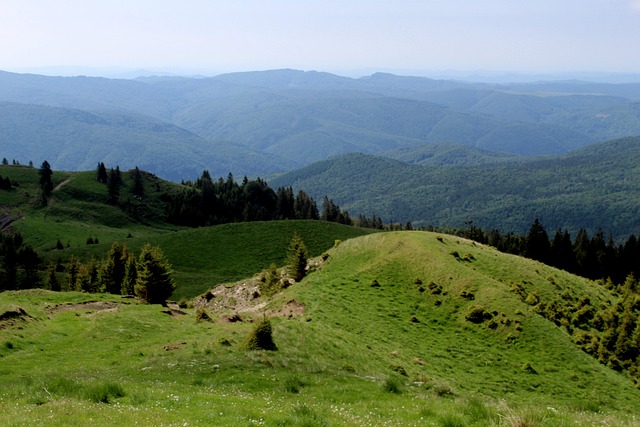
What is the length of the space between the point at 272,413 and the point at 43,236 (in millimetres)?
150618

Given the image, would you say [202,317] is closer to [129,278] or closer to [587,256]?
[129,278]

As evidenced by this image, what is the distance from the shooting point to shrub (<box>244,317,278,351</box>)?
28.1m

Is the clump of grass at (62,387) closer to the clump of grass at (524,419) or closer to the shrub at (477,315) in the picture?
the clump of grass at (524,419)

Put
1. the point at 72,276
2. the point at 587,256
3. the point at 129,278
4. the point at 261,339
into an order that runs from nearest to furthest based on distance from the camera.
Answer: the point at 261,339, the point at 129,278, the point at 72,276, the point at 587,256

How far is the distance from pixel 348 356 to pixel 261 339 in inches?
239

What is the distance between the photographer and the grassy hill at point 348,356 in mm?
15281

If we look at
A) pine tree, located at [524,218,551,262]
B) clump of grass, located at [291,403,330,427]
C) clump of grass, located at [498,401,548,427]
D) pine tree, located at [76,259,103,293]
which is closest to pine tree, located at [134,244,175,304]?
pine tree, located at [76,259,103,293]

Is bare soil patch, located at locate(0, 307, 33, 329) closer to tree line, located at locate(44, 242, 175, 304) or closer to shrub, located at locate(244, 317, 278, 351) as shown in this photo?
tree line, located at locate(44, 242, 175, 304)

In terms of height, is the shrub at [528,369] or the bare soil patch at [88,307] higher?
the bare soil patch at [88,307]

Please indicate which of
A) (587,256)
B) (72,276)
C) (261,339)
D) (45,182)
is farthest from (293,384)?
(45,182)

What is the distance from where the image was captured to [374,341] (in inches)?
1423

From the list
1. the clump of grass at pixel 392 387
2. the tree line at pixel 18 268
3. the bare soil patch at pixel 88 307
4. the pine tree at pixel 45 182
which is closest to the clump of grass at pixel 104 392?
the clump of grass at pixel 392 387

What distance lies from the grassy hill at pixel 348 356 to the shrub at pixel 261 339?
0.73 metres

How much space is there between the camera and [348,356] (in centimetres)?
2995
